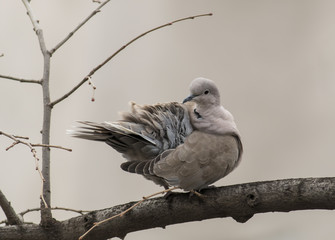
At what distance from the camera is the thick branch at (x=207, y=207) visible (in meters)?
1.00

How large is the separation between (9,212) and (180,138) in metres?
0.40

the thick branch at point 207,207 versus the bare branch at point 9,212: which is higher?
the bare branch at point 9,212

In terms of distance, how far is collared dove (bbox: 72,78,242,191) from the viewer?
3.73ft

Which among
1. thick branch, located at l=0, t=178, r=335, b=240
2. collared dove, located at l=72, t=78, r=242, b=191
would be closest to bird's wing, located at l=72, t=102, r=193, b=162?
collared dove, located at l=72, t=78, r=242, b=191

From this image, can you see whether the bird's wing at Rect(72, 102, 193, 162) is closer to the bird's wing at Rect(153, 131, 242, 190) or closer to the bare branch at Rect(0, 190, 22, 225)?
the bird's wing at Rect(153, 131, 242, 190)

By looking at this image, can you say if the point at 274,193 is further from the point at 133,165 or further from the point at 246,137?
the point at 246,137

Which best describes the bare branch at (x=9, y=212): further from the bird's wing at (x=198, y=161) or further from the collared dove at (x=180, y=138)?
the bird's wing at (x=198, y=161)

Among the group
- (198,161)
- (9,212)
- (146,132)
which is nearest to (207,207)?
(198,161)

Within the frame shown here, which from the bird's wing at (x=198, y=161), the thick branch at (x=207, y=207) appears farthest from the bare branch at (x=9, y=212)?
the bird's wing at (x=198, y=161)

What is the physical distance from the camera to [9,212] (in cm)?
120

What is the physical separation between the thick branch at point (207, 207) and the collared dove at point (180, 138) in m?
0.05

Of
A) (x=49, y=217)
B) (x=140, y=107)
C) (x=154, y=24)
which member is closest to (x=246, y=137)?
(x=154, y=24)

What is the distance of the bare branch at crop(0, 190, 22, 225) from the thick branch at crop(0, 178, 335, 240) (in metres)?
0.02

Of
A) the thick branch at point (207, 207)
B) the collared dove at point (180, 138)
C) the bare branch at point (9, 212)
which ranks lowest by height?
the thick branch at point (207, 207)
